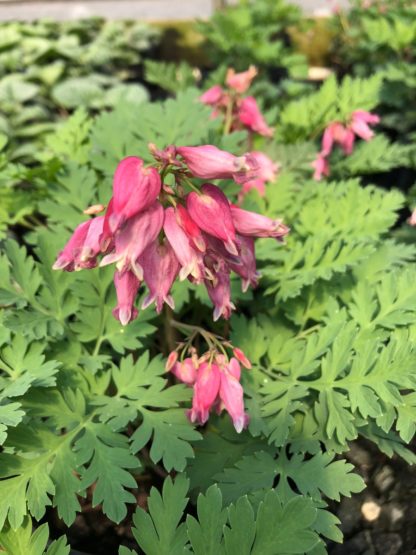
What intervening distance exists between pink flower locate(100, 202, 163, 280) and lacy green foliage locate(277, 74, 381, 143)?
5.07ft

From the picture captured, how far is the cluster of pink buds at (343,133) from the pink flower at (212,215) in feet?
4.14

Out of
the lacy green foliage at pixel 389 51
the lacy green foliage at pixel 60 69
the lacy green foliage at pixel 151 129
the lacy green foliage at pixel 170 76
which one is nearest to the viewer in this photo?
the lacy green foliage at pixel 151 129

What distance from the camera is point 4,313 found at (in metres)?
1.67

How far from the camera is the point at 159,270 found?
1.30 m

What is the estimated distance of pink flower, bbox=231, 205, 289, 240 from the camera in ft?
4.45

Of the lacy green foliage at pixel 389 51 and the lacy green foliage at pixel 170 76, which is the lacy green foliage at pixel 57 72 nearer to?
the lacy green foliage at pixel 170 76

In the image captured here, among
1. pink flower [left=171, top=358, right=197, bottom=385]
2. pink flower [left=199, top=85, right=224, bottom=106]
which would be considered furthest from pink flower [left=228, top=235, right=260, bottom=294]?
pink flower [left=199, top=85, right=224, bottom=106]

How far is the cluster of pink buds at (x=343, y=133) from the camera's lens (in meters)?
2.42

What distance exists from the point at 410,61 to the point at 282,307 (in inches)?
102

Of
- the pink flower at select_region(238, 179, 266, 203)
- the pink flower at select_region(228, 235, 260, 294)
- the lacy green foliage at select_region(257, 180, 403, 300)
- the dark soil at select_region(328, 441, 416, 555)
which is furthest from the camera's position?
the pink flower at select_region(238, 179, 266, 203)

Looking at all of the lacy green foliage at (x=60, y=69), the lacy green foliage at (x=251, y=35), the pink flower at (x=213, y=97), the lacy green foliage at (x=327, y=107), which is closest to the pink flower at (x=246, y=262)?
the pink flower at (x=213, y=97)

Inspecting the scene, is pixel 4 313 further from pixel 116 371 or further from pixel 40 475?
pixel 40 475

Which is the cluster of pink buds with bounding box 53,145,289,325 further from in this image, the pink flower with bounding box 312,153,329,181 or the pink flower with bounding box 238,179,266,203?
the pink flower with bounding box 312,153,329,181

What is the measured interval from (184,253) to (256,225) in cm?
22
